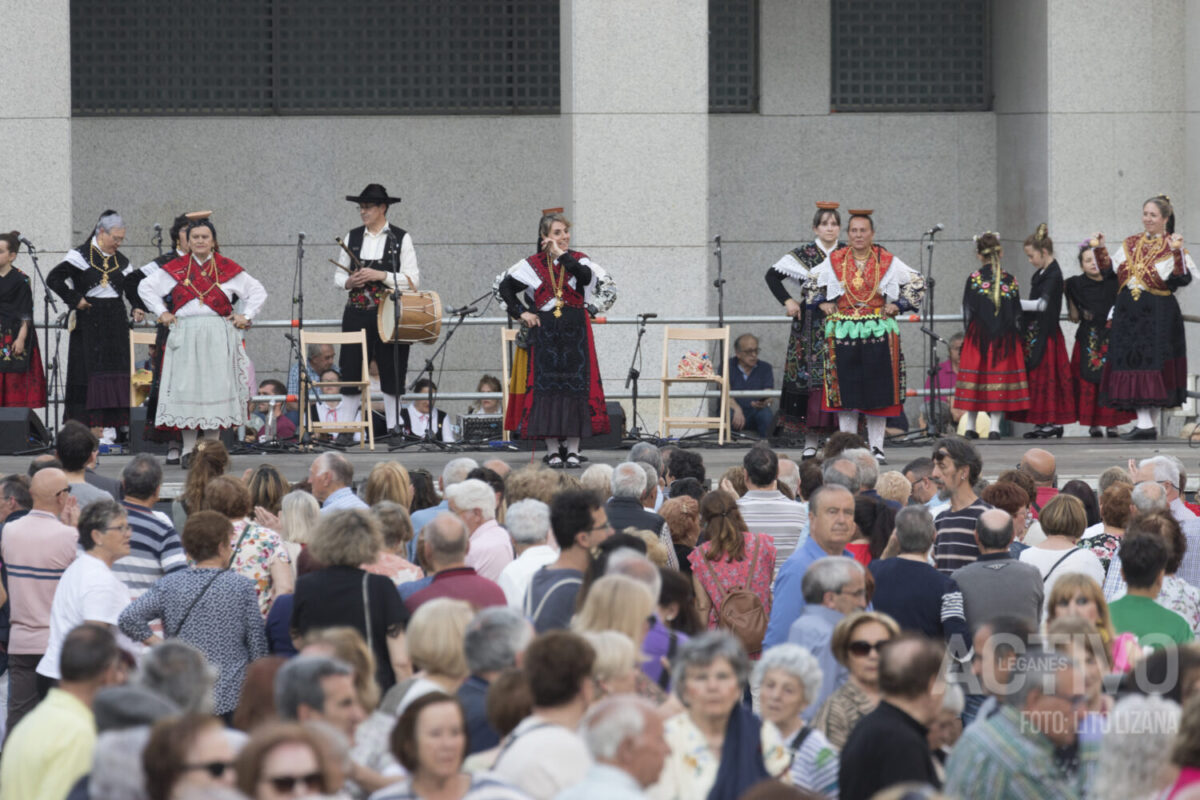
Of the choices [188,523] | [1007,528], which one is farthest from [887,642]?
[188,523]

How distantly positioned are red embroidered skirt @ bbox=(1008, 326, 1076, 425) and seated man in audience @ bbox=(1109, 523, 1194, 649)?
819 centimetres

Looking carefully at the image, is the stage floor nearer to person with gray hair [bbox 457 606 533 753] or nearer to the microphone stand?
the microphone stand

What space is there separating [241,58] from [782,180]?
16.1 ft

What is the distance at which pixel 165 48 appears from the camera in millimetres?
16812

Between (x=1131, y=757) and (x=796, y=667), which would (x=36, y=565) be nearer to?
(x=796, y=667)

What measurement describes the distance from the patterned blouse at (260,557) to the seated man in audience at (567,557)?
931 millimetres

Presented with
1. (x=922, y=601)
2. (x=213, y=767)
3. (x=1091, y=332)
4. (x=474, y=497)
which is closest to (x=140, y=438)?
(x=474, y=497)

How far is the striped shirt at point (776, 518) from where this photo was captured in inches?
285

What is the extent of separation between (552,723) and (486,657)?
0.48m

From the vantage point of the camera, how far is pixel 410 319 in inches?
492

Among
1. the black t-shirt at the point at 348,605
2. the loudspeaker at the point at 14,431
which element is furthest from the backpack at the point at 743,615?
the loudspeaker at the point at 14,431

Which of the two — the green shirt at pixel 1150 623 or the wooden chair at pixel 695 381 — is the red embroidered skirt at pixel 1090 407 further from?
the green shirt at pixel 1150 623

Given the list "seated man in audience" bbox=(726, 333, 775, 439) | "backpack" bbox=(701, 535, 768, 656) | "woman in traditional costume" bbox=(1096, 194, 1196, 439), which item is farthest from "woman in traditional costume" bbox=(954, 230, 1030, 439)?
"backpack" bbox=(701, 535, 768, 656)

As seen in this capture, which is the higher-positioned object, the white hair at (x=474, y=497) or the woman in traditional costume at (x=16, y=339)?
the woman in traditional costume at (x=16, y=339)
